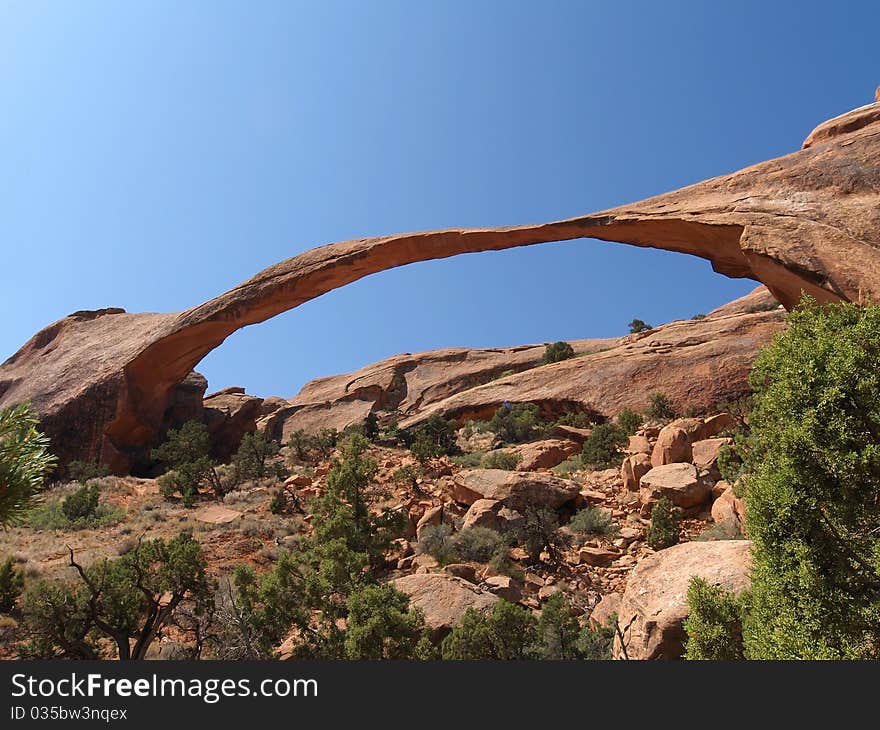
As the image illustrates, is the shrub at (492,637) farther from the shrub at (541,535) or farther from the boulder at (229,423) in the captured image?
the boulder at (229,423)

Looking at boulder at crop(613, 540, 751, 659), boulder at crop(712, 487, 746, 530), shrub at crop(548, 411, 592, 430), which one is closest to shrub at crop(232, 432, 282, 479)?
shrub at crop(548, 411, 592, 430)

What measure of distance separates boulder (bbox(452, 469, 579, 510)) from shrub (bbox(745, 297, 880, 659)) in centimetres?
727

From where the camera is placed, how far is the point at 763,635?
4281 millimetres

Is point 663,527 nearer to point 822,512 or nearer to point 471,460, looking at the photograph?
point 822,512

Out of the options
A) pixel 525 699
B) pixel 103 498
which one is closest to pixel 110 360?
pixel 103 498

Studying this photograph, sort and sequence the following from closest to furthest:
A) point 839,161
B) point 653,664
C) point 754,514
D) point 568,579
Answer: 1. point 653,664
2. point 754,514
3. point 568,579
4. point 839,161

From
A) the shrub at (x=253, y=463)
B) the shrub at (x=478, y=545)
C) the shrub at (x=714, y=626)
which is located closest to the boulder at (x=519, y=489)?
the shrub at (x=478, y=545)

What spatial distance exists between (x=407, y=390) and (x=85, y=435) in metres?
22.3

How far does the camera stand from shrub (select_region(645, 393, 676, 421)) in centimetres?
1708

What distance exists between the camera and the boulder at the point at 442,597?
7.63 metres

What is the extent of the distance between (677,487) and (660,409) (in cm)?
677

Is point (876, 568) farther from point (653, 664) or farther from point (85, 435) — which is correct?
point (85, 435)

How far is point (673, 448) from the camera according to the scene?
12.6m

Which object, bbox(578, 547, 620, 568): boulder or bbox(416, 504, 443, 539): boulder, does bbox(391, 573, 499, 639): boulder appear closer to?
bbox(578, 547, 620, 568): boulder
